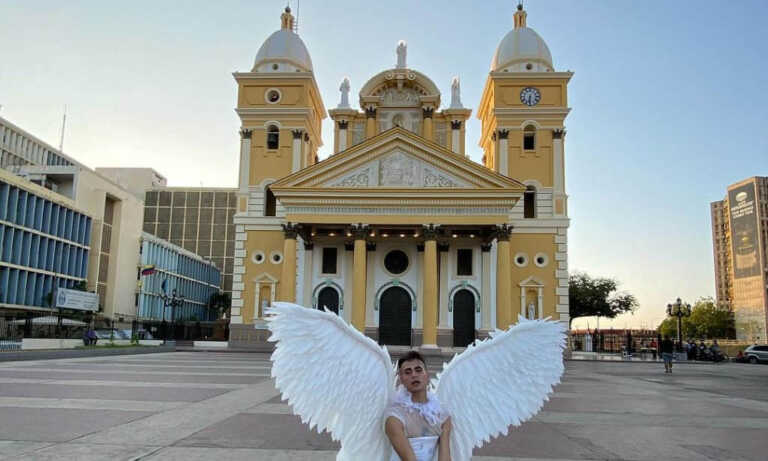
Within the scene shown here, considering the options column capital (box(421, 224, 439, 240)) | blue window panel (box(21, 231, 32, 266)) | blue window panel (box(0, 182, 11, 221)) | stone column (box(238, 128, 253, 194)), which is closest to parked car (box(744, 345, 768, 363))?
column capital (box(421, 224, 439, 240))

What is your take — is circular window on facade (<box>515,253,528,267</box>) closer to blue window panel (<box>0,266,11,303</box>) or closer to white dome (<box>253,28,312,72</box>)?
white dome (<box>253,28,312,72</box>)

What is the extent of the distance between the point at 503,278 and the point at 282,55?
19.0 m

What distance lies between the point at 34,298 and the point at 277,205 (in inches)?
1249

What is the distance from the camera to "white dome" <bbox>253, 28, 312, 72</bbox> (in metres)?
38.3

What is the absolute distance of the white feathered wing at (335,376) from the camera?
12.8ft

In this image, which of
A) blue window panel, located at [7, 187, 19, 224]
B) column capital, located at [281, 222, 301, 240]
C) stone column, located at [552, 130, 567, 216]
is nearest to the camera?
column capital, located at [281, 222, 301, 240]

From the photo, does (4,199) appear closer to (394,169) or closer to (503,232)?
(394,169)

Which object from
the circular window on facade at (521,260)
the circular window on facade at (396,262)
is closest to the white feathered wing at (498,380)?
the circular window on facade at (396,262)

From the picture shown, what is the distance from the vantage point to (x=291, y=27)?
4106 cm

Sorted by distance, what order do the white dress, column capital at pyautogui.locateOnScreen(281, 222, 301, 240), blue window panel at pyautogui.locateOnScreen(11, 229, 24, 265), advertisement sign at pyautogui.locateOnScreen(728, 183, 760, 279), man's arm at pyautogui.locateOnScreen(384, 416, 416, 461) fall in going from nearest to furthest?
man's arm at pyautogui.locateOnScreen(384, 416, 416, 461), the white dress, column capital at pyautogui.locateOnScreen(281, 222, 301, 240), blue window panel at pyautogui.locateOnScreen(11, 229, 24, 265), advertisement sign at pyautogui.locateOnScreen(728, 183, 760, 279)

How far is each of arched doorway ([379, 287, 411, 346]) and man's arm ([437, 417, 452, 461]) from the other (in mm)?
29714

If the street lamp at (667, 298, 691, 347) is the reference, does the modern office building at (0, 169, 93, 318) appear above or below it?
above

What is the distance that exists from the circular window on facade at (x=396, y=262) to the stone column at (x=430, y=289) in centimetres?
355

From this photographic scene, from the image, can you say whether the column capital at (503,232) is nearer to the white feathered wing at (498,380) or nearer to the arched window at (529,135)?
the arched window at (529,135)
